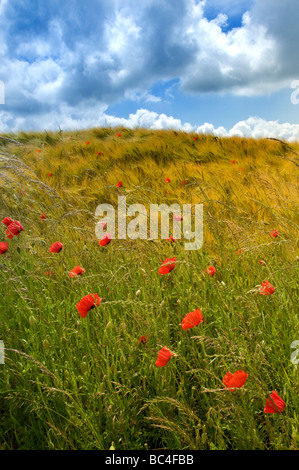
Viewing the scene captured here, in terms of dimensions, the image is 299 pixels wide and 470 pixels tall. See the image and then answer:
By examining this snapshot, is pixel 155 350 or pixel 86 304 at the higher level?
pixel 86 304

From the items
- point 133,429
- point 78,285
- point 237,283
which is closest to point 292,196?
point 237,283

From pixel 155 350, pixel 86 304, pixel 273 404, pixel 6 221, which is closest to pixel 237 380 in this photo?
pixel 273 404

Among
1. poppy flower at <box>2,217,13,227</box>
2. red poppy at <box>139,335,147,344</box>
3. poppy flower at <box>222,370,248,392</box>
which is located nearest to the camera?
poppy flower at <box>222,370,248,392</box>

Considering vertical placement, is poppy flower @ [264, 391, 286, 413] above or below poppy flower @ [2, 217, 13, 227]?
below

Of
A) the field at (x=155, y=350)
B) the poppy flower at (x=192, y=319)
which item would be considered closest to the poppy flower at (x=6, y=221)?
the field at (x=155, y=350)

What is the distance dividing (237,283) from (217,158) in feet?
10.6

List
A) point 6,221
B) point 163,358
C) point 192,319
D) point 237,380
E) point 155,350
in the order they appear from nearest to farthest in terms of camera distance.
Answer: point 237,380
point 163,358
point 192,319
point 155,350
point 6,221

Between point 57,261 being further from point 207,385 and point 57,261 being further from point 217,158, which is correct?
point 217,158

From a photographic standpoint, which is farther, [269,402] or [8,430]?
[8,430]

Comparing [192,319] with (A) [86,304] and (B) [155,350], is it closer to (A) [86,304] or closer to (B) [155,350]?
(B) [155,350]

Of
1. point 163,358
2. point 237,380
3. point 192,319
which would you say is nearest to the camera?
point 237,380

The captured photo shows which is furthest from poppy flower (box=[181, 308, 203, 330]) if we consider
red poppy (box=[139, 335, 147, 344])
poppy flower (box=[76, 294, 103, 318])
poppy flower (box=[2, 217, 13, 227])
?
poppy flower (box=[2, 217, 13, 227])

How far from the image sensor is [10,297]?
6.15 ft

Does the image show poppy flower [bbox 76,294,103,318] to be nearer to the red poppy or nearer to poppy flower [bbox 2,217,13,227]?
the red poppy
